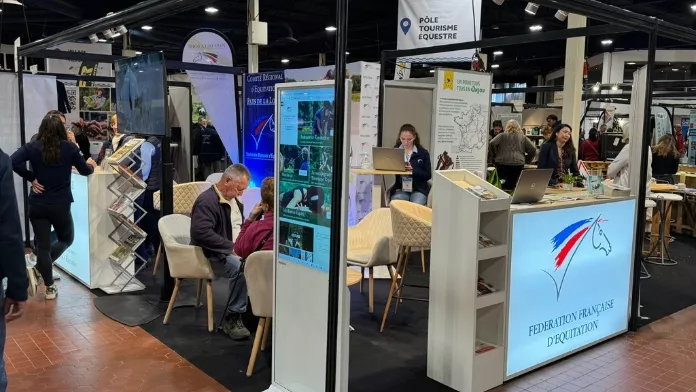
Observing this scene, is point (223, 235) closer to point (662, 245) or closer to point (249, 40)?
point (249, 40)

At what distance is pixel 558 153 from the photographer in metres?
6.47

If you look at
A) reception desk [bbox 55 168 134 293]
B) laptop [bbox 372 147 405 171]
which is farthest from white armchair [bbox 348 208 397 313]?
reception desk [bbox 55 168 134 293]

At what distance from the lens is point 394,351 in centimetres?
406

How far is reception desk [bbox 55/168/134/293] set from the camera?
5246mm

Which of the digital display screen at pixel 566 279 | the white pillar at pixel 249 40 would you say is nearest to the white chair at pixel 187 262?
the digital display screen at pixel 566 279

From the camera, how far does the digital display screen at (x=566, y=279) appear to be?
356 cm

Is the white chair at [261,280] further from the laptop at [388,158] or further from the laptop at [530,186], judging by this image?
the laptop at [388,158]

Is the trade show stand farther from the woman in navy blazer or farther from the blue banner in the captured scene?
the blue banner

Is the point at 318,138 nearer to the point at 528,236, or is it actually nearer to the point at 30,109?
the point at 528,236

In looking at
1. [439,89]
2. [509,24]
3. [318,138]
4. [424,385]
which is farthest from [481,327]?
[509,24]

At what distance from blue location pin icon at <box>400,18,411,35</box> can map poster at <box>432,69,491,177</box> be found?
961mm

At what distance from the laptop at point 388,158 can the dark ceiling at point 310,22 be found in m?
5.32

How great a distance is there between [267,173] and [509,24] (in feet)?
22.7

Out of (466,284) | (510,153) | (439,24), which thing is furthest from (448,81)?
(466,284)
